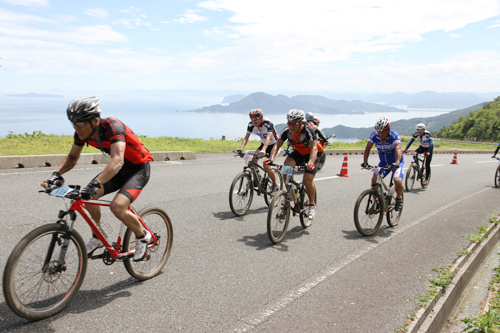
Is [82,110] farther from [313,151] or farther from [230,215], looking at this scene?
[230,215]

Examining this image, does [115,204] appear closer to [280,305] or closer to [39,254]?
[39,254]

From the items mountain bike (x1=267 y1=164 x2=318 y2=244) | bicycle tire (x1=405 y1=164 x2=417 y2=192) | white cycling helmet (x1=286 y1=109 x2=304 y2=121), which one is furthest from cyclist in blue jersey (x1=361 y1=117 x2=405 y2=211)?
bicycle tire (x1=405 y1=164 x2=417 y2=192)

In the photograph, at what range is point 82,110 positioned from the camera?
134 inches

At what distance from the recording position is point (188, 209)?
7.39 metres

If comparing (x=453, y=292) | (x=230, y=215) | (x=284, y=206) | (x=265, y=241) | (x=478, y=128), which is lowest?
(x=453, y=292)

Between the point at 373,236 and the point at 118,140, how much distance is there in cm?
496

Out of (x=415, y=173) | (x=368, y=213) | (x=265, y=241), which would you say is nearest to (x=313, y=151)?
(x=368, y=213)

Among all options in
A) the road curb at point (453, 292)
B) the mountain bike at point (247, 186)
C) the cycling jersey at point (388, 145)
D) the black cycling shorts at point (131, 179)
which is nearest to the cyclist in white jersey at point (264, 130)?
the mountain bike at point (247, 186)

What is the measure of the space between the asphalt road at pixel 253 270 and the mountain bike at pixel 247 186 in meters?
0.25

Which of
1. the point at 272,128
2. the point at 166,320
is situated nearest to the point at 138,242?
the point at 166,320

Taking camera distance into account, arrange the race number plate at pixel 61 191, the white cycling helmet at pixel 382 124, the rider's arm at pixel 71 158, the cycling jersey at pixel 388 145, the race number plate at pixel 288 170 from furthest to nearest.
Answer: the cycling jersey at pixel 388 145 < the white cycling helmet at pixel 382 124 < the race number plate at pixel 288 170 < the rider's arm at pixel 71 158 < the race number plate at pixel 61 191

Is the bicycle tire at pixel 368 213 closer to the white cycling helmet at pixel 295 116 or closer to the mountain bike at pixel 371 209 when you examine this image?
the mountain bike at pixel 371 209

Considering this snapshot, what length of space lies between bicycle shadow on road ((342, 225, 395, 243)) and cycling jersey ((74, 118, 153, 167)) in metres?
4.02

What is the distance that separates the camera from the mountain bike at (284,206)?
5.57 m
